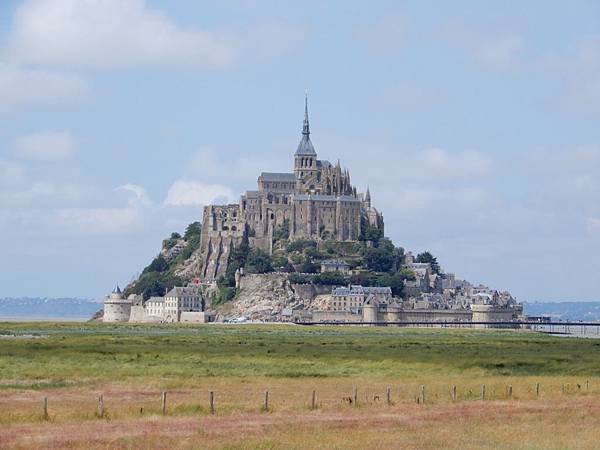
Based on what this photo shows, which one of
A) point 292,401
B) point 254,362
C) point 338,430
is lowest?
point 338,430

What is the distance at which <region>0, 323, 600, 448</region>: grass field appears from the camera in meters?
38.2

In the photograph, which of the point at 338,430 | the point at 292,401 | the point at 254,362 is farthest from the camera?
the point at 254,362

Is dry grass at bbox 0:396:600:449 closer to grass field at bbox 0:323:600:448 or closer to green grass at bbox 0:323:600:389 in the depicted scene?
grass field at bbox 0:323:600:448

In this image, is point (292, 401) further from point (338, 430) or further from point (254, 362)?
point (254, 362)

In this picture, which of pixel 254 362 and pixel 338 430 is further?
pixel 254 362

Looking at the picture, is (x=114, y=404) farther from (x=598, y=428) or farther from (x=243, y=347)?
(x=243, y=347)

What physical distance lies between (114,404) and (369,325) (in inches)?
6044

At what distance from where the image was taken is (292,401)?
4834 centimetres

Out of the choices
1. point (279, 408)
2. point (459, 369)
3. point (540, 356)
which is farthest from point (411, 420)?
point (540, 356)

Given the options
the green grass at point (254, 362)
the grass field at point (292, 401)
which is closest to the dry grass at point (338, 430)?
the grass field at point (292, 401)

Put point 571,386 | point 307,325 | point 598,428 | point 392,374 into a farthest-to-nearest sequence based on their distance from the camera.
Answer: point 307,325, point 392,374, point 571,386, point 598,428

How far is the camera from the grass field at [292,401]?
125 feet

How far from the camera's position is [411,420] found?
141ft

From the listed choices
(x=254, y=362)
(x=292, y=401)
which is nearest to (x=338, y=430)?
(x=292, y=401)
